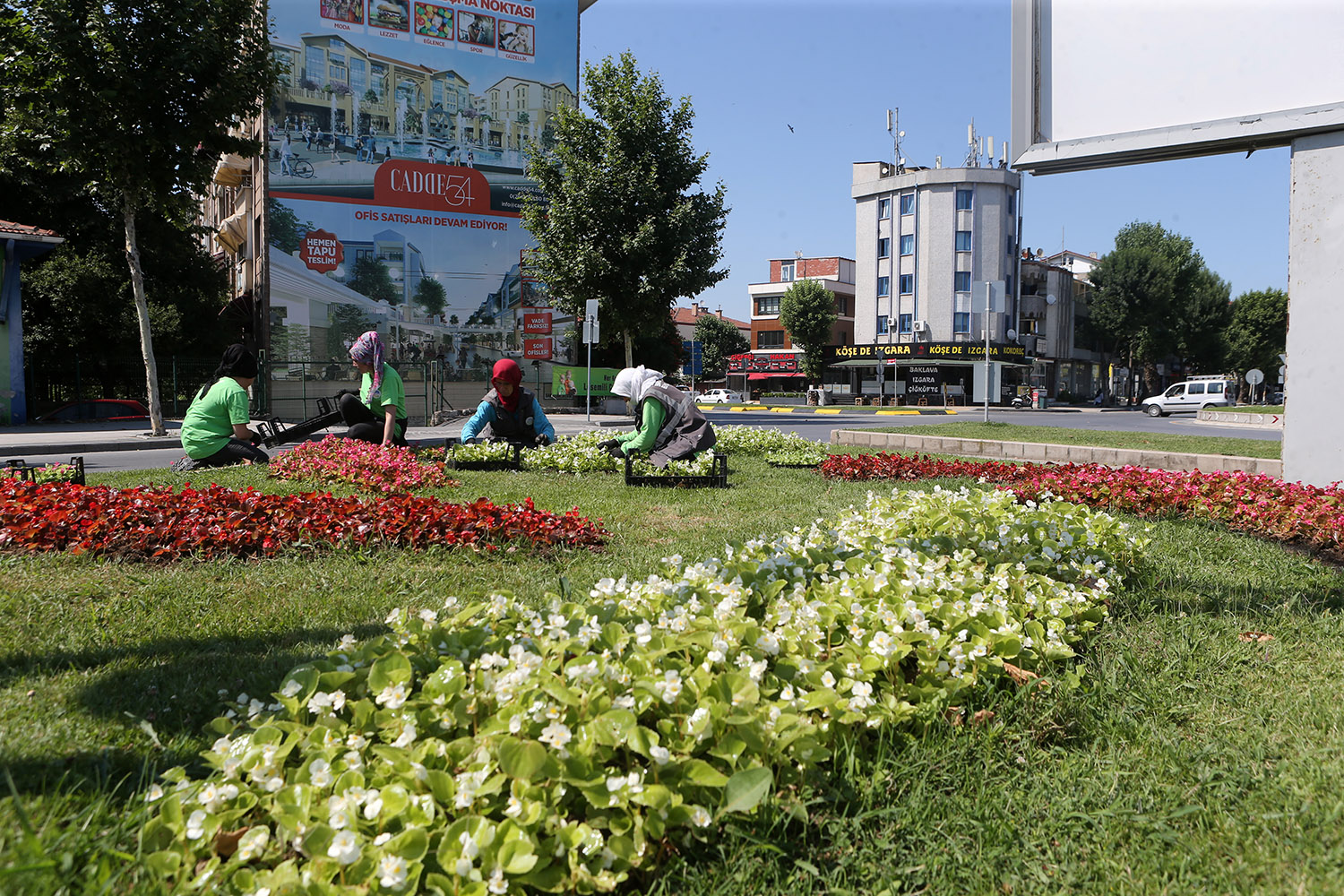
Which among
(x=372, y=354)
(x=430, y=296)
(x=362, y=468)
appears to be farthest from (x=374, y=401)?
(x=430, y=296)

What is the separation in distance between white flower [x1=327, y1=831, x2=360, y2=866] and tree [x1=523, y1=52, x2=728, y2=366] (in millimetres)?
22781

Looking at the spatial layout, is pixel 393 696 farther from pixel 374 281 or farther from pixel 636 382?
→ pixel 374 281

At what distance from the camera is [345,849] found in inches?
61.7

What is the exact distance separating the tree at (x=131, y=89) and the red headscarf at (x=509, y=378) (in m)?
9.73

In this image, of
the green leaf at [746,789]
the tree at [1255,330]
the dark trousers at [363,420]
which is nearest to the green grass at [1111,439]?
the dark trousers at [363,420]

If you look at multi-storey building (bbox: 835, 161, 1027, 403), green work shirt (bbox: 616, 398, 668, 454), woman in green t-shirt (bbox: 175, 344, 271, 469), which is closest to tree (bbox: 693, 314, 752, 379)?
multi-storey building (bbox: 835, 161, 1027, 403)

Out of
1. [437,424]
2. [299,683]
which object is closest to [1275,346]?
[437,424]

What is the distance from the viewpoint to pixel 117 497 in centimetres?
542

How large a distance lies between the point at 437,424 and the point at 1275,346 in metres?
68.8

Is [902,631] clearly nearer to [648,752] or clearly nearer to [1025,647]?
[1025,647]

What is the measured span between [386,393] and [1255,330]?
73.6m

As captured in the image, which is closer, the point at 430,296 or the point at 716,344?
the point at 430,296

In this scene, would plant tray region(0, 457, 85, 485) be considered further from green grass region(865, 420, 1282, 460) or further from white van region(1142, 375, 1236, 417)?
white van region(1142, 375, 1236, 417)

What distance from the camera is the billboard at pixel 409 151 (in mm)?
30672
